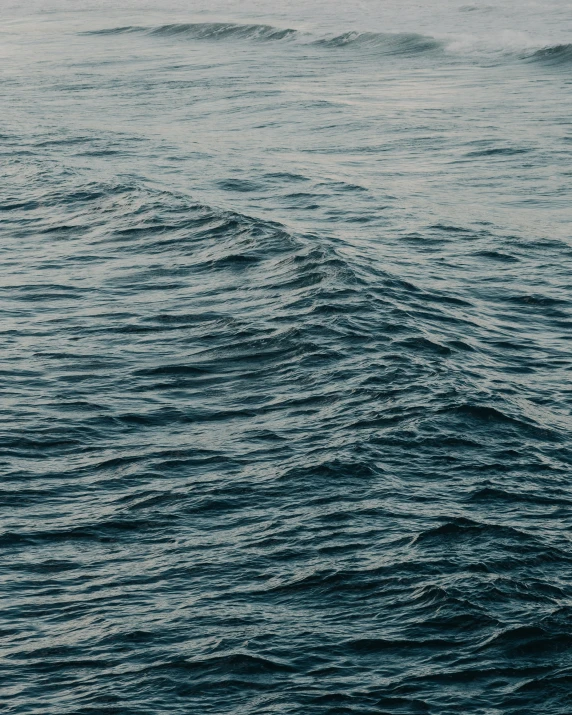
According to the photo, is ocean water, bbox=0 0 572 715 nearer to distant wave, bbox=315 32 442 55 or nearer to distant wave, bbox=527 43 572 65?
distant wave, bbox=527 43 572 65

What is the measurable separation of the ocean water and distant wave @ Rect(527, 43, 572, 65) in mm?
13150

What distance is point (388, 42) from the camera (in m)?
60.6

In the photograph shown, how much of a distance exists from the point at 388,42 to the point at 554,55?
10.3 meters

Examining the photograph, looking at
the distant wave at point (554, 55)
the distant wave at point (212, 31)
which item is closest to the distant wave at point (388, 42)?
the distant wave at point (212, 31)

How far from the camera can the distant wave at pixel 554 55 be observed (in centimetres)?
5256

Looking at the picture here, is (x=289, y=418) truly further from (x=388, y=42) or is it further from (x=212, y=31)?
(x=212, y=31)

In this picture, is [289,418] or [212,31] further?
[212,31]

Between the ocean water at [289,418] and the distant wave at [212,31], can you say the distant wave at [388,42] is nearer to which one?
the distant wave at [212,31]

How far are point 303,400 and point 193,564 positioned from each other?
5145 millimetres

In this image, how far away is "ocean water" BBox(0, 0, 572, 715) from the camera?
12.9 m

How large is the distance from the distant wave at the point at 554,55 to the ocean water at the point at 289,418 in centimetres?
Answer: 1315

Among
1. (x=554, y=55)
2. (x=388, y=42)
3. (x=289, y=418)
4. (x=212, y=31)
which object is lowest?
(x=289, y=418)

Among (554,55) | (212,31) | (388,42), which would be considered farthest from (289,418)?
(212,31)

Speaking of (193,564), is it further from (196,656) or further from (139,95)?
(139,95)
